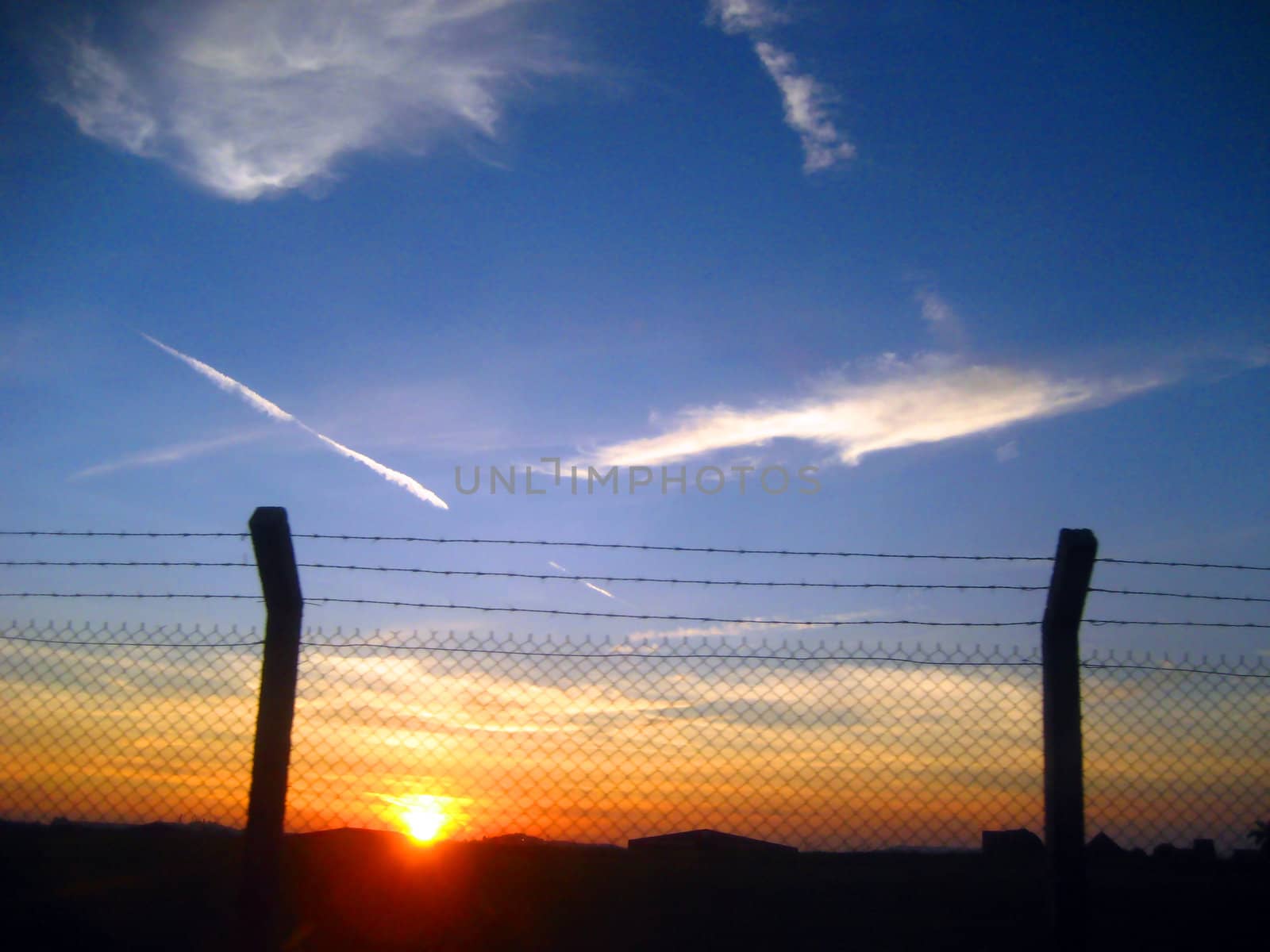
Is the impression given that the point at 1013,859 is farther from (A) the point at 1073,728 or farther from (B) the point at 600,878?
(B) the point at 600,878

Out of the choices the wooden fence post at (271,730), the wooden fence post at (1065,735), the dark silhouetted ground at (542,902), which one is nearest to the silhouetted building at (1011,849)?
the dark silhouetted ground at (542,902)

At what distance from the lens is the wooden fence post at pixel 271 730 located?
158 inches

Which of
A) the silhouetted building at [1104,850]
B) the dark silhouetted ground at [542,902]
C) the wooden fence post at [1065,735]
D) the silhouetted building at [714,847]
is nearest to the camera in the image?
the wooden fence post at [1065,735]

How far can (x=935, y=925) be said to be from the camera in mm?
4309

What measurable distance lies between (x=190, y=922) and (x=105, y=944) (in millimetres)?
331

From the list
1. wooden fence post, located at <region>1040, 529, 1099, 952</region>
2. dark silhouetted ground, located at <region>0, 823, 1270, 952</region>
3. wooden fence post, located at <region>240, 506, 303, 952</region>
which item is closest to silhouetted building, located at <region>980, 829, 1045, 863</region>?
dark silhouetted ground, located at <region>0, 823, 1270, 952</region>

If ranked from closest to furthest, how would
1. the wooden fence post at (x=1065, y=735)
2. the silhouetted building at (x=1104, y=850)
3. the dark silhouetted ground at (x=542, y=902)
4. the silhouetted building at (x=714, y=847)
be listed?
1. the wooden fence post at (x=1065, y=735)
2. the dark silhouetted ground at (x=542, y=902)
3. the silhouetted building at (x=714, y=847)
4. the silhouetted building at (x=1104, y=850)

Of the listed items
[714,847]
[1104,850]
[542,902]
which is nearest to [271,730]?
[542,902]

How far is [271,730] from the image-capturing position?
13.7 feet

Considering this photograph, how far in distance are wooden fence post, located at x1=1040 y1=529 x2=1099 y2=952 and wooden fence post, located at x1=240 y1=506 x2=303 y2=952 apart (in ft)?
10.4

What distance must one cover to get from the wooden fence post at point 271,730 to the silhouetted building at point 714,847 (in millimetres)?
1668

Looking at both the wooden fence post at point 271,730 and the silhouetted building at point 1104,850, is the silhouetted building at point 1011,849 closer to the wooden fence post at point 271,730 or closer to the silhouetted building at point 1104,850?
the silhouetted building at point 1104,850

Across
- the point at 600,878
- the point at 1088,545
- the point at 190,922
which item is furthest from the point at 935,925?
the point at 190,922

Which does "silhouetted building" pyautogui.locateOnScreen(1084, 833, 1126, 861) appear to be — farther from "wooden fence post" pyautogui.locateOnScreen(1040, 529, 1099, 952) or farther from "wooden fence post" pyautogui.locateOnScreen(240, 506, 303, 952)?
"wooden fence post" pyautogui.locateOnScreen(240, 506, 303, 952)
